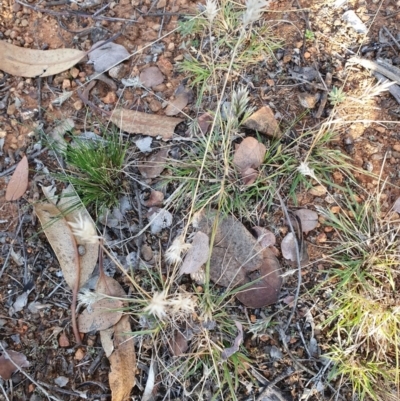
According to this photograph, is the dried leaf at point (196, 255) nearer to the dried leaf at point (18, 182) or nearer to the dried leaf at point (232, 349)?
the dried leaf at point (232, 349)

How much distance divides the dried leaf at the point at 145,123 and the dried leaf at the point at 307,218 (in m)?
0.57

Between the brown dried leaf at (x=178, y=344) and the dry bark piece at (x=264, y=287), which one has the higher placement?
the dry bark piece at (x=264, y=287)

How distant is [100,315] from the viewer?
66.5 inches

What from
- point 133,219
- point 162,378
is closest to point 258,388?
point 162,378

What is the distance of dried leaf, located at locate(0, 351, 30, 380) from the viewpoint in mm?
1667

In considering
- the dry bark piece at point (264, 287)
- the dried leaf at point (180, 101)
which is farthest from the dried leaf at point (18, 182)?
the dry bark piece at point (264, 287)

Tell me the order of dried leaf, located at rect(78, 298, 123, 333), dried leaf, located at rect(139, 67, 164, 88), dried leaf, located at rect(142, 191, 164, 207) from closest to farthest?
1. dried leaf, located at rect(78, 298, 123, 333)
2. dried leaf, located at rect(142, 191, 164, 207)
3. dried leaf, located at rect(139, 67, 164, 88)

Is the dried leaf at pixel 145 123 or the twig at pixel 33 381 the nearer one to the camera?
the twig at pixel 33 381

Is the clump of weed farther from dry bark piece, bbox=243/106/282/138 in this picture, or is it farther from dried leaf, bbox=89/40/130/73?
dried leaf, bbox=89/40/130/73

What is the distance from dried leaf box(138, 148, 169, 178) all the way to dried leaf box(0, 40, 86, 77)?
0.53 metres

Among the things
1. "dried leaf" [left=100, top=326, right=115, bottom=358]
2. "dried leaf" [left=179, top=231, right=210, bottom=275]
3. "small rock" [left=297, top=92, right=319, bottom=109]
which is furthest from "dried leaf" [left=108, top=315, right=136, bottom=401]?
"small rock" [left=297, top=92, right=319, bottom=109]

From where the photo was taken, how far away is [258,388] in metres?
1.61

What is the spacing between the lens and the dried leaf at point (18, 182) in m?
1.83

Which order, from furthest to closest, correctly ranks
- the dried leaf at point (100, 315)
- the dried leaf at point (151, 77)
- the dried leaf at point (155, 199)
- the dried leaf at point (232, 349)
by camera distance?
1. the dried leaf at point (151, 77)
2. the dried leaf at point (155, 199)
3. the dried leaf at point (100, 315)
4. the dried leaf at point (232, 349)
